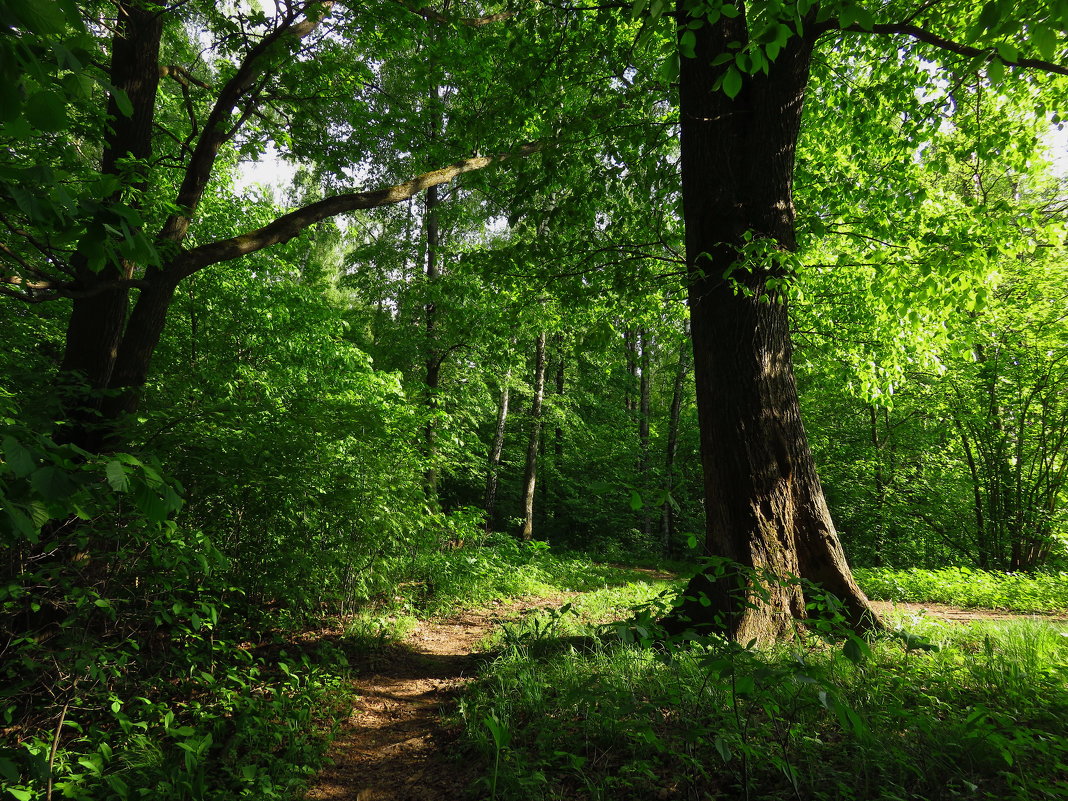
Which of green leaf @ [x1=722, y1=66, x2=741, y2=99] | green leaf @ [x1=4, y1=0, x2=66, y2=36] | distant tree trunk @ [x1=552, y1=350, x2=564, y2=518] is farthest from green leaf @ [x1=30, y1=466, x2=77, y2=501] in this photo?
distant tree trunk @ [x1=552, y1=350, x2=564, y2=518]

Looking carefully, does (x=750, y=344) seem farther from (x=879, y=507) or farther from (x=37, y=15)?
(x=879, y=507)

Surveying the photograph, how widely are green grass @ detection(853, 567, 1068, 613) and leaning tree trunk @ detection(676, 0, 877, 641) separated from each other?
4.15 meters

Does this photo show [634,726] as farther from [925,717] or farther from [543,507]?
[543,507]

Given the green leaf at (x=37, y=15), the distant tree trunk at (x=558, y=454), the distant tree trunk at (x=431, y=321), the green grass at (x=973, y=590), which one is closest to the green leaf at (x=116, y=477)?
the green leaf at (x=37, y=15)

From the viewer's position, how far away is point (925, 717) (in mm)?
2615

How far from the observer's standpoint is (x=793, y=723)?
277 cm

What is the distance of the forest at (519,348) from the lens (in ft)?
8.01

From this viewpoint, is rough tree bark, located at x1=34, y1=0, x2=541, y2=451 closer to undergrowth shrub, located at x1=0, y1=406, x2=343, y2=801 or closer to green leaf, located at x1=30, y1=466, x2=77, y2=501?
undergrowth shrub, located at x1=0, y1=406, x2=343, y2=801

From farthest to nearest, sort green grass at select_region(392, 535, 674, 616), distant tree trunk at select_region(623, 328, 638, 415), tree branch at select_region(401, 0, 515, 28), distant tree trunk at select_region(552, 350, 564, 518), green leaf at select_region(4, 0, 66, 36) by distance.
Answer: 1. distant tree trunk at select_region(552, 350, 564, 518)
2. distant tree trunk at select_region(623, 328, 638, 415)
3. green grass at select_region(392, 535, 674, 616)
4. tree branch at select_region(401, 0, 515, 28)
5. green leaf at select_region(4, 0, 66, 36)

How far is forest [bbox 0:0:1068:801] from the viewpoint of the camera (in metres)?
2.44

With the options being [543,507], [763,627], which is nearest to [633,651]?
[763,627]

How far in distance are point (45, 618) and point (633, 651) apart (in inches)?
187

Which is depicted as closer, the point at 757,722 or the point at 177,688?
the point at 757,722

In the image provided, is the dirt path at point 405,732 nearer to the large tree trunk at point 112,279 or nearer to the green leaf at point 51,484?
the green leaf at point 51,484
